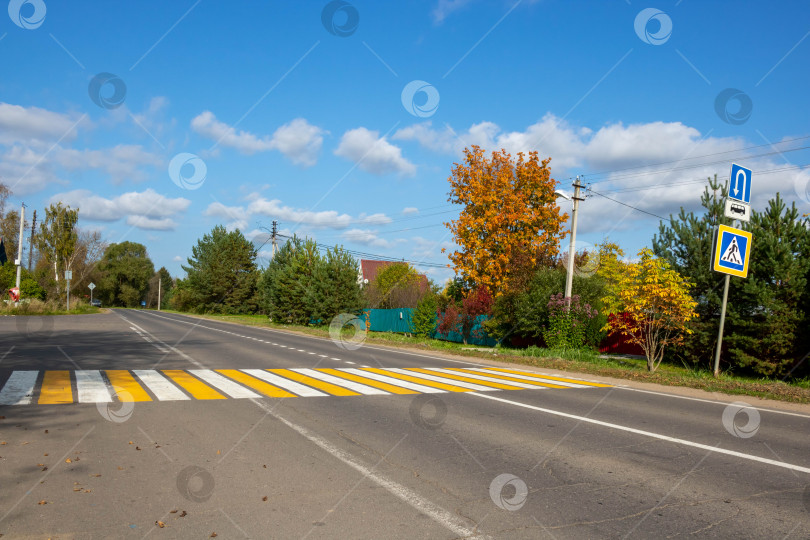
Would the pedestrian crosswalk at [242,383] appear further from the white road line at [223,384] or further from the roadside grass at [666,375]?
the roadside grass at [666,375]

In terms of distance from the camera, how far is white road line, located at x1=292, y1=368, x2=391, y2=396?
33.3ft

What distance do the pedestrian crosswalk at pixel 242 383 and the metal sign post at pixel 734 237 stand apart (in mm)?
4156

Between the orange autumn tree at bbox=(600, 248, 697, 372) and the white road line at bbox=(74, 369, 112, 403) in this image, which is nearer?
the white road line at bbox=(74, 369, 112, 403)

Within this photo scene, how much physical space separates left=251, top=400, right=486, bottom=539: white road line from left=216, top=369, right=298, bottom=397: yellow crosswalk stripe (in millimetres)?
3009

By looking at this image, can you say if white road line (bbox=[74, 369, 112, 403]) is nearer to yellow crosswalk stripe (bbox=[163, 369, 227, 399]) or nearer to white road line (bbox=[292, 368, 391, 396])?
yellow crosswalk stripe (bbox=[163, 369, 227, 399])

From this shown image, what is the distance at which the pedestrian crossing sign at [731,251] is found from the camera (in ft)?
44.3

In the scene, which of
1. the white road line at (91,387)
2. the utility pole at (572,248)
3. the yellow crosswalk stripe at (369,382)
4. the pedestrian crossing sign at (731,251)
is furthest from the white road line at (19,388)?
the utility pole at (572,248)

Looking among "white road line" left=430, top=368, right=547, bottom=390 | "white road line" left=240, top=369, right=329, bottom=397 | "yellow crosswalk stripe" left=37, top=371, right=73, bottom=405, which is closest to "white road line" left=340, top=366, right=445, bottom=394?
"white road line" left=240, top=369, right=329, bottom=397

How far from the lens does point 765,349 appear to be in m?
16.2

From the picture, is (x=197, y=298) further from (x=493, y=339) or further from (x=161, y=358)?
(x=161, y=358)

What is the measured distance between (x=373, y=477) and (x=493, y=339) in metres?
23.4

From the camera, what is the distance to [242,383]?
428 inches

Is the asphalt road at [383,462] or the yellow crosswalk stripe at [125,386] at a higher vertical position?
the asphalt road at [383,462]

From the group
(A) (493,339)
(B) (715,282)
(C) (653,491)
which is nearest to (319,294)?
(A) (493,339)
